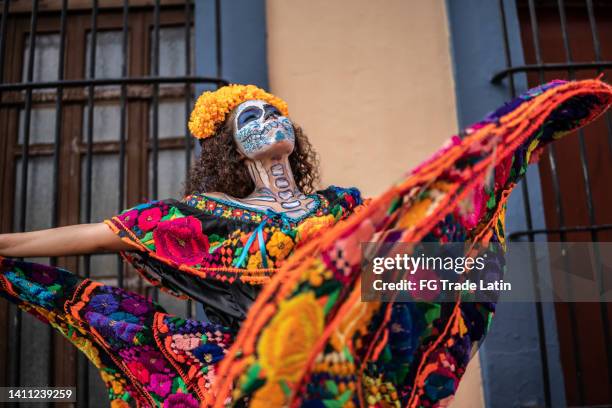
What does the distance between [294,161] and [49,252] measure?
1.00 meters

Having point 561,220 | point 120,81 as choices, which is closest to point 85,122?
point 120,81

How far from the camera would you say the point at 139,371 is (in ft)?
7.15

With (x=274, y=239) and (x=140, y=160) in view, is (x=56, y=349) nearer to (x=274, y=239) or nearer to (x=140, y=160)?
(x=140, y=160)

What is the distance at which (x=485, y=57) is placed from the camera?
3117mm

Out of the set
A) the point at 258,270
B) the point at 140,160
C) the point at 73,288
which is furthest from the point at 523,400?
the point at 140,160

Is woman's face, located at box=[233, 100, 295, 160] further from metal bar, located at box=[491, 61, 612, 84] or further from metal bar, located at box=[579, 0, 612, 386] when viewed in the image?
metal bar, located at box=[579, 0, 612, 386]

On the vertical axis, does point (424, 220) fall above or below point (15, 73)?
below

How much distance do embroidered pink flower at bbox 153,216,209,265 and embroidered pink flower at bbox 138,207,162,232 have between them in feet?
0.07

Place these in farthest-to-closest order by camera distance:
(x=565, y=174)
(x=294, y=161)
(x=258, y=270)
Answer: (x=565, y=174), (x=294, y=161), (x=258, y=270)

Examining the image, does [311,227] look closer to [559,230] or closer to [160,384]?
[160,384]

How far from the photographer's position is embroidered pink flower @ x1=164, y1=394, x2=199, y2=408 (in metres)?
2.12

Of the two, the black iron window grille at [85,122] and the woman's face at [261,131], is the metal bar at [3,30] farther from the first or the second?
the woman's face at [261,131]

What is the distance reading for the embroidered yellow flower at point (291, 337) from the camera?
1.35m
